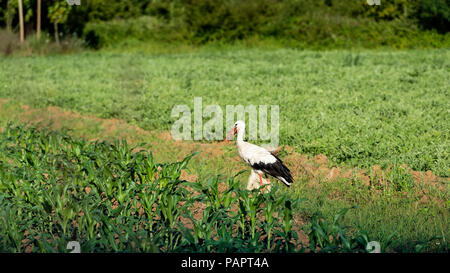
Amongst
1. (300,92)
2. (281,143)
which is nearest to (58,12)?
(300,92)

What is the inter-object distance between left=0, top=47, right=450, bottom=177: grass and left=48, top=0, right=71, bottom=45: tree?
15.9 ft

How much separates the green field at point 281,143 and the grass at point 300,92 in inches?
1.5

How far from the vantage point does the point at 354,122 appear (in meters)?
8.91

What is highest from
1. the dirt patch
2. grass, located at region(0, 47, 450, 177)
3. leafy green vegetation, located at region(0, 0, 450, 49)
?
leafy green vegetation, located at region(0, 0, 450, 49)

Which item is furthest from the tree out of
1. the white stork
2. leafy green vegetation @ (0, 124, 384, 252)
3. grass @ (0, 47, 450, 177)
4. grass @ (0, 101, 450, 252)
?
the white stork

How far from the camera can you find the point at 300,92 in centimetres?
1275

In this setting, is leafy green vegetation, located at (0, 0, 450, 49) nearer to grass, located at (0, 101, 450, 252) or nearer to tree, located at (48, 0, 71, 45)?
tree, located at (48, 0, 71, 45)

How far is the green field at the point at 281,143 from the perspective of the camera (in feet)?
15.8

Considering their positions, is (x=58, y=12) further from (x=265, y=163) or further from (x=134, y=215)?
(x=134, y=215)

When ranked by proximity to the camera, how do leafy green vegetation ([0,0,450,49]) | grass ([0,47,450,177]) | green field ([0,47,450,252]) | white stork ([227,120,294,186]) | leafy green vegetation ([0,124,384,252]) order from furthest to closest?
leafy green vegetation ([0,0,450,49])
grass ([0,47,450,177])
white stork ([227,120,294,186])
green field ([0,47,450,252])
leafy green vegetation ([0,124,384,252])

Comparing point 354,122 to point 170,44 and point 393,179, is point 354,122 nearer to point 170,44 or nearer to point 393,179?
point 393,179

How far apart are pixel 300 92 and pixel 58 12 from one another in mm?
17049

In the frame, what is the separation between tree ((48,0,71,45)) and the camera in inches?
989
